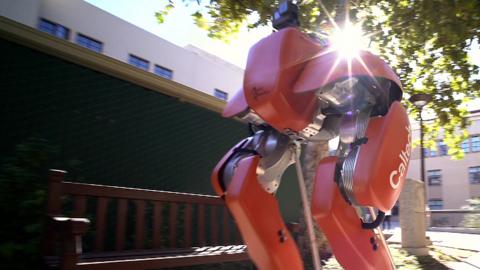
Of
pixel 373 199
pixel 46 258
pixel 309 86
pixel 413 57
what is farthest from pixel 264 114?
pixel 413 57

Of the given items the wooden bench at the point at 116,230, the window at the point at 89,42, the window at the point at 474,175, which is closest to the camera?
the wooden bench at the point at 116,230

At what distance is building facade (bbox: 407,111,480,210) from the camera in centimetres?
4241

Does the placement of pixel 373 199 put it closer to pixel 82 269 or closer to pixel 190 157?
pixel 82 269

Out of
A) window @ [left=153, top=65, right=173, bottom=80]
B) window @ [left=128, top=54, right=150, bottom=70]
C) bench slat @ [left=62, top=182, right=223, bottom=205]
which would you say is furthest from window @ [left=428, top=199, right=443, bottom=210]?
bench slat @ [left=62, top=182, right=223, bottom=205]

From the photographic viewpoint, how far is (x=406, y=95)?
1033 centimetres

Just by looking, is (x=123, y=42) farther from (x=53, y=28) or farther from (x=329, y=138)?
(x=329, y=138)

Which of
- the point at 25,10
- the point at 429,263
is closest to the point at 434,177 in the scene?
the point at 25,10

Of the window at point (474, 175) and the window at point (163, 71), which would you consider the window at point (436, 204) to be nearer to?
the window at point (474, 175)

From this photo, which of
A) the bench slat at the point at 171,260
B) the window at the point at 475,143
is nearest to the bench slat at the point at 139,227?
the bench slat at the point at 171,260

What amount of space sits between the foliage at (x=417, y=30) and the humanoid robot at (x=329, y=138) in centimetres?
293

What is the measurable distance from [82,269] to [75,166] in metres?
2.06

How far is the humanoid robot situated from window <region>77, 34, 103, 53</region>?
73.2 feet

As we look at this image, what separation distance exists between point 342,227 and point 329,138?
712mm

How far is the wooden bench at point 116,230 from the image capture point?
305 cm
